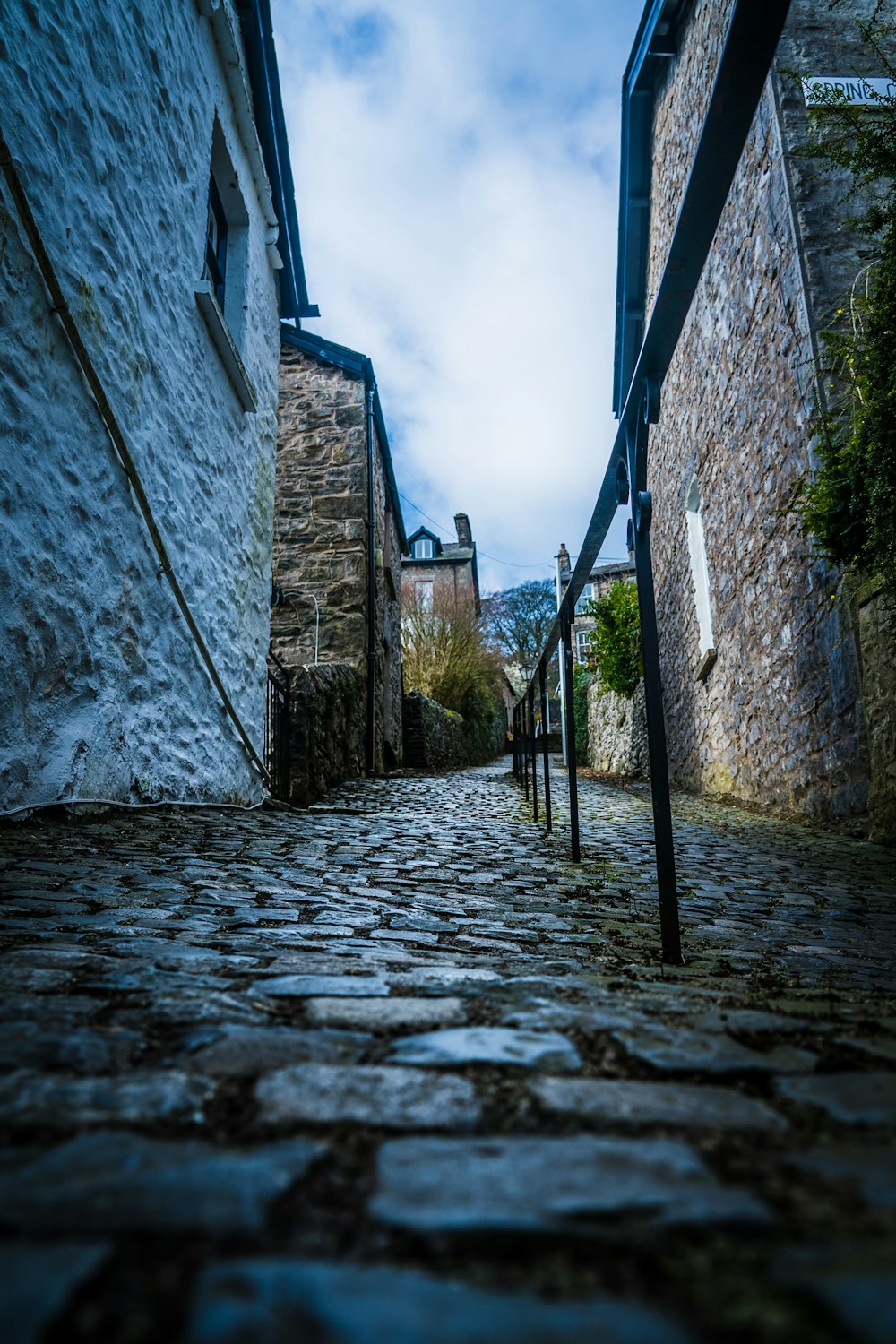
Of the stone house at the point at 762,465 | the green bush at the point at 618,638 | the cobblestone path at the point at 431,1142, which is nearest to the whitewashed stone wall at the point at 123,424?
the cobblestone path at the point at 431,1142

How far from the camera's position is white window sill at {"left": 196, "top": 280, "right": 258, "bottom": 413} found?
505 centimetres

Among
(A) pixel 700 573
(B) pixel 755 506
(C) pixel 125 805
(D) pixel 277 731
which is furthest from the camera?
(A) pixel 700 573

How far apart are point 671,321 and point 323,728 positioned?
639 cm

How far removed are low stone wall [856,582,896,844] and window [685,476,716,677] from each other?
3.51m

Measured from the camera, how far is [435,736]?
49.2ft

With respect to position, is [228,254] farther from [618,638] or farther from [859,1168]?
[618,638]

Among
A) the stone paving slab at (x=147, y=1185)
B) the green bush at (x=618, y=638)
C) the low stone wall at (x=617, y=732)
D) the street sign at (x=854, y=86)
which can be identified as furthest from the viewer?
the green bush at (x=618, y=638)

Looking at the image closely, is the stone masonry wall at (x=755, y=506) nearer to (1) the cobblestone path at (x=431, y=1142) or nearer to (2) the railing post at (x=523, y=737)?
(2) the railing post at (x=523, y=737)

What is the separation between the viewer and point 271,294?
24.9 feet

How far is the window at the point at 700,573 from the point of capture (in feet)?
26.9

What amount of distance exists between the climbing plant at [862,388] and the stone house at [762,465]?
0.59ft

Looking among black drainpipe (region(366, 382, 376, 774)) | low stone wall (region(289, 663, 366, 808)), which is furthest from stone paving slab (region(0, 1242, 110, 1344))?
black drainpipe (region(366, 382, 376, 774))

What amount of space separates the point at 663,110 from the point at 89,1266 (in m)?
11.8

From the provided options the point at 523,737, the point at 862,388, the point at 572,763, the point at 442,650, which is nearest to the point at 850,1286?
the point at 572,763
